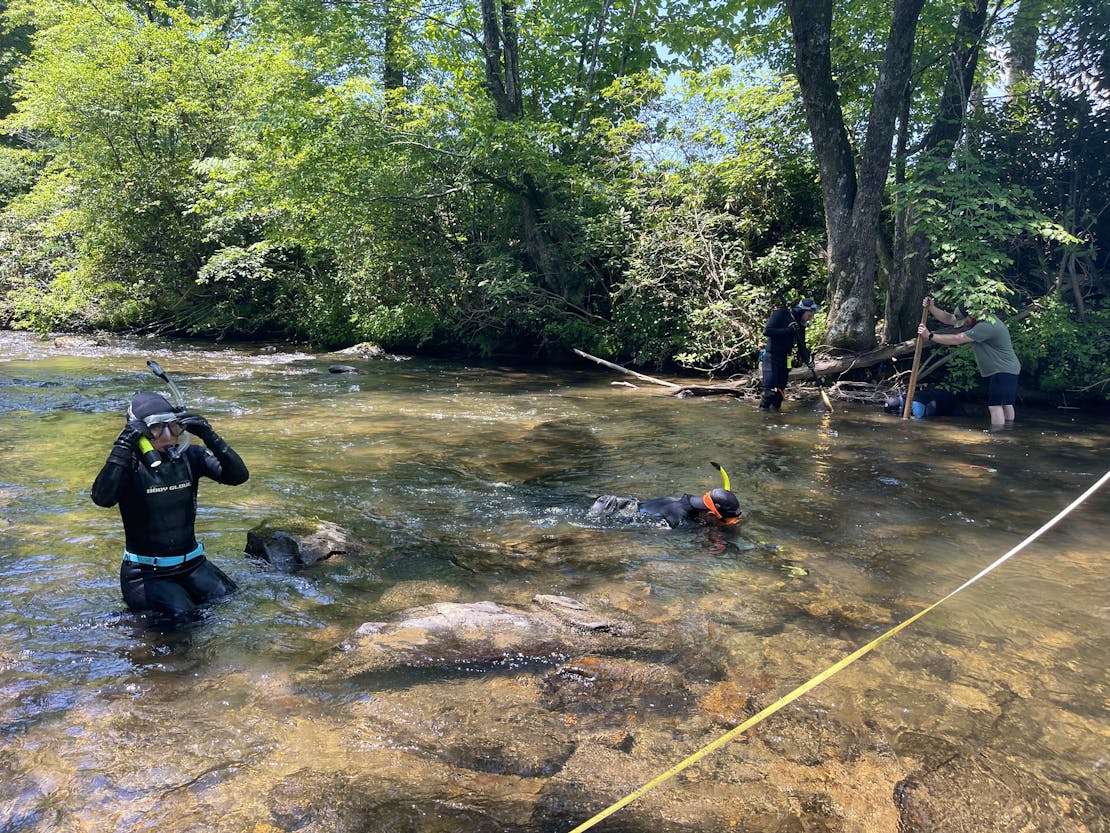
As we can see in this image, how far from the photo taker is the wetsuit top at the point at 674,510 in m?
6.27

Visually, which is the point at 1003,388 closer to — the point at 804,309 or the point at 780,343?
the point at 804,309

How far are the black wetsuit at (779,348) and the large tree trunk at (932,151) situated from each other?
8.30 ft

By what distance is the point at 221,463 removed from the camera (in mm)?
4605

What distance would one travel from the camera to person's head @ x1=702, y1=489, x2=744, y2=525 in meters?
6.01

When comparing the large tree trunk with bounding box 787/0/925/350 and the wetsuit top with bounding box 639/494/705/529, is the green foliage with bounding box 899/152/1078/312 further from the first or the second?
the wetsuit top with bounding box 639/494/705/529

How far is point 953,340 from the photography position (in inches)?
419

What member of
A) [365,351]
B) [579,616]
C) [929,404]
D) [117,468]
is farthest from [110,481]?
[365,351]

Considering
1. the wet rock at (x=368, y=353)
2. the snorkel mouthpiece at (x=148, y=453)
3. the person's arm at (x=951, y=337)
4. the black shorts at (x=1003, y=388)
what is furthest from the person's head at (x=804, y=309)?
the wet rock at (x=368, y=353)

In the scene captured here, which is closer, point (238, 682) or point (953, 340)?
point (238, 682)

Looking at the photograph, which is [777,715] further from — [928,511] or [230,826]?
[928,511]

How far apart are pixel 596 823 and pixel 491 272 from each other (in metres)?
15.9

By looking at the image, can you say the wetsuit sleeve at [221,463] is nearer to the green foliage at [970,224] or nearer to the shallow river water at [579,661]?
the shallow river water at [579,661]

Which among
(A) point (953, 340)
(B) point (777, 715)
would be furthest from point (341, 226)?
(B) point (777, 715)

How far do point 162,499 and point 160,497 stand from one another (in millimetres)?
19
